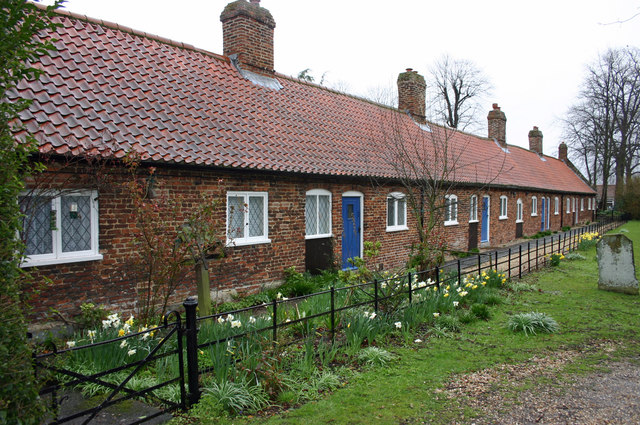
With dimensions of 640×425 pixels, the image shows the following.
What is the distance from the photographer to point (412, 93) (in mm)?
20734

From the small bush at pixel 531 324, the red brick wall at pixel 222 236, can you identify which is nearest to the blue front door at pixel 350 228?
the red brick wall at pixel 222 236

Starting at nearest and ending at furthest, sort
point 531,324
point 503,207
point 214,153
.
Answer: point 531,324 → point 214,153 → point 503,207

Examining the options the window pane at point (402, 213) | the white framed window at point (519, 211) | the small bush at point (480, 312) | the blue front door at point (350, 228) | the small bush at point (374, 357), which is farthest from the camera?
the white framed window at point (519, 211)

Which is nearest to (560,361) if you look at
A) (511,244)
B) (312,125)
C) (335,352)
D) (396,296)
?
(396,296)

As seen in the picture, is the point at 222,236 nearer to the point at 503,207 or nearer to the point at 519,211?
the point at 503,207

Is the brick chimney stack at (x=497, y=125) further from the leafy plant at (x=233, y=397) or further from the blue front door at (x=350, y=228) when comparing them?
the leafy plant at (x=233, y=397)

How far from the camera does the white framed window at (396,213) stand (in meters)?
14.4

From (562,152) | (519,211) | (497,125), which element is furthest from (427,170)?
(562,152)

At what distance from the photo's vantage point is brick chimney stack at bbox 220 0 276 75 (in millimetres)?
12828

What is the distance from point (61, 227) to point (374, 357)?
544 cm

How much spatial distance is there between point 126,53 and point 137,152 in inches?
150

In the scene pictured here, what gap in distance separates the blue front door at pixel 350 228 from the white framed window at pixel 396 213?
1.50m

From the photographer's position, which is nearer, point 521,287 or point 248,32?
point 521,287

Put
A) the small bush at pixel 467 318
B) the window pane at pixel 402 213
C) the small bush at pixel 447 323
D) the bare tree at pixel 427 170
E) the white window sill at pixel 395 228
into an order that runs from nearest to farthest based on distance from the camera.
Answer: the small bush at pixel 447 323, the small bush at pixel 467 318, the bare tree at pixel 427 170, the white window sill at pixel 395 228, the window pane at pixel 402 213
